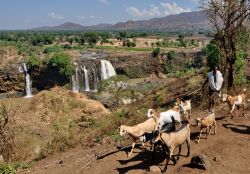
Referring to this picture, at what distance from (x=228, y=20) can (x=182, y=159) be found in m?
6.72

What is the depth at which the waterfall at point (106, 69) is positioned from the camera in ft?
182

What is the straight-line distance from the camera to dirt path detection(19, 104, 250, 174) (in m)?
8.19

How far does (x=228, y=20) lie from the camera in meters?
13.3

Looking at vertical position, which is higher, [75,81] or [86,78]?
[86,78]

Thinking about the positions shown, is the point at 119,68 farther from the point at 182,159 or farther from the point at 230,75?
the point at 182,159

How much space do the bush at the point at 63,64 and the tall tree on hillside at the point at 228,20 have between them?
1565 inches

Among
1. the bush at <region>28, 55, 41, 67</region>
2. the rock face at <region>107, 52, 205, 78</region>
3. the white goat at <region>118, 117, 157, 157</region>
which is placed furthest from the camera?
the rock face at <region>107, 52, 205, 78</region>

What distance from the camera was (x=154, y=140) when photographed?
24.8 ft

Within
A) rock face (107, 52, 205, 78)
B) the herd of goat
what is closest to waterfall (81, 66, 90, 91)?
rock face (107, 52, 205, 78)

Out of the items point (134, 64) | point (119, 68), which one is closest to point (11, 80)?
point (119, 68)

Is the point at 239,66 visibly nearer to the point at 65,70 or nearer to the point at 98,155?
the point at 98,155

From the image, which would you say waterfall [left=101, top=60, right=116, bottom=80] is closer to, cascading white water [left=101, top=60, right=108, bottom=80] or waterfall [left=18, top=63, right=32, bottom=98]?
cascading white water [left=101, top=60, right=108, bottom=80]

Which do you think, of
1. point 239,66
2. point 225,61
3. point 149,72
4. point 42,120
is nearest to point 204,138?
point 225,61

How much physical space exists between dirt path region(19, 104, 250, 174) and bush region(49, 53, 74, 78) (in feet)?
137
